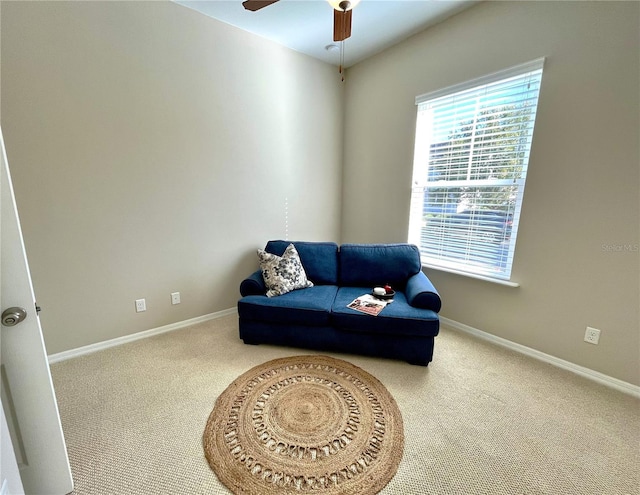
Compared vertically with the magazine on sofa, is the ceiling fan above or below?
above

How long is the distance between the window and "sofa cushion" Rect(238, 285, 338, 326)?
1425 millimetres

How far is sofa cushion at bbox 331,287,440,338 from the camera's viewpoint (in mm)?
2076

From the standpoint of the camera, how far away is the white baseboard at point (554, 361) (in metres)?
1.91

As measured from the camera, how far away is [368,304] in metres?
2.31

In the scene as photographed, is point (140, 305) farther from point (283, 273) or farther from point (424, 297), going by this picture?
point (424, 297)

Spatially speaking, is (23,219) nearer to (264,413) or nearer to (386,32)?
(264,413)

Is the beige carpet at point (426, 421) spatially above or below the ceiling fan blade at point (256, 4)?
below

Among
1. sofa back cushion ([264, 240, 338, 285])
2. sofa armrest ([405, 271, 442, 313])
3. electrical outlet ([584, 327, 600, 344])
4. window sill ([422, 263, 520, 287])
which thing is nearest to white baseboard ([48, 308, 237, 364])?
sofa back cushion ([264, 240, 338, 285])

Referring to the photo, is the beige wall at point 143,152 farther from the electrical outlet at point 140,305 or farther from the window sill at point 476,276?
the window sill at point 476,276

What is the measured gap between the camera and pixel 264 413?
5.62 feet

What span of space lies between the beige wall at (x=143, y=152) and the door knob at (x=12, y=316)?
1.46m

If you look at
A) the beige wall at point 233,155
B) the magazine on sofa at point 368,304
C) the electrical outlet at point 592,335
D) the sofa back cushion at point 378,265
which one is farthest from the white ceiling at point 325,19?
the electrical outlet at point 592,335

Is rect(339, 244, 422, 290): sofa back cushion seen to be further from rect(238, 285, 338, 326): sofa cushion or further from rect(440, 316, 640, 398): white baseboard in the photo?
rect(440, 316, 640, 398): white baseboard

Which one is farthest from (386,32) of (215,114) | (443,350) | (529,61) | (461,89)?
(443,350)
